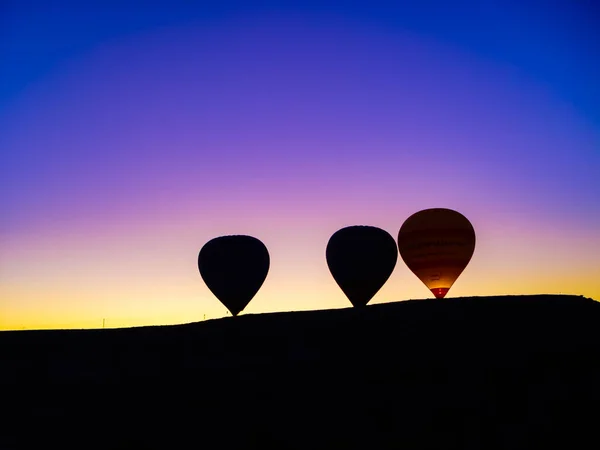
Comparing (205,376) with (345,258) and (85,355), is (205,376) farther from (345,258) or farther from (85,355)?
(345,258)

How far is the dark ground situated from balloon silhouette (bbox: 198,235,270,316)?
12.7m

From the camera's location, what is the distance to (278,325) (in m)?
21.3

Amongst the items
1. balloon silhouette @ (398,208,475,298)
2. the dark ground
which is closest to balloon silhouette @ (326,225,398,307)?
balloon silhouette @ (398,208,475,298)

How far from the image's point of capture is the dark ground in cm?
1313

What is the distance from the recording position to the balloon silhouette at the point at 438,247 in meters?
33.6

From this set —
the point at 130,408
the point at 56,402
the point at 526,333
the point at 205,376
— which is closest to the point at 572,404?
the point at 526,333

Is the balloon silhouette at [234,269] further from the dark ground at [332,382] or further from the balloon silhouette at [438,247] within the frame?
the dark ground at [332,382]

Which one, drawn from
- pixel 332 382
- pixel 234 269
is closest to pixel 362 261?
pixel 234 269

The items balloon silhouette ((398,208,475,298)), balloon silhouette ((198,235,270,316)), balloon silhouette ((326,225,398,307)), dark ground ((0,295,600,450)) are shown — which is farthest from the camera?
balloon silhouette ((198,235,270,316))

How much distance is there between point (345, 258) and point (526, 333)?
17.4 meters

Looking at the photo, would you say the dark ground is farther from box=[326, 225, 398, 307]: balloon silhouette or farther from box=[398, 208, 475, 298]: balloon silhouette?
box=[326, 225, 398, 307]: balloon silhouette

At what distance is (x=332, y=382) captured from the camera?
51.9 ft

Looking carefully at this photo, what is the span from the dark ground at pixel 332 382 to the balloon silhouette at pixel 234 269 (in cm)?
1266

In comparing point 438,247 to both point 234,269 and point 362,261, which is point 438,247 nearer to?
point 362,261
